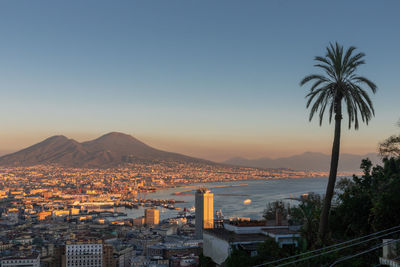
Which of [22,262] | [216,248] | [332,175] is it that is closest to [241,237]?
[216,248]

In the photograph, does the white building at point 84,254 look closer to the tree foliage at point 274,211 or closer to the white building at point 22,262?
the white building at point 22,262

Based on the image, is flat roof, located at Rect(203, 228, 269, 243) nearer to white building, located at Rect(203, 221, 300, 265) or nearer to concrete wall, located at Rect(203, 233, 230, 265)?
white building, located at Rect(203, 221, 300, 265)

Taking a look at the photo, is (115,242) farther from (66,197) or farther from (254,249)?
(66,197)

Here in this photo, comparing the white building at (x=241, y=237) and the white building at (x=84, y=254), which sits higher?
the white building at (x=241, y=237)

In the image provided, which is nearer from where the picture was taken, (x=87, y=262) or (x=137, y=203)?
(x=87, y=262)

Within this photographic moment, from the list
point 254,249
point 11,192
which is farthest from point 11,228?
point 254,249

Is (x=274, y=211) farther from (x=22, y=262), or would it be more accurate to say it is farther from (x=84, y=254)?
(x=84, y=254)

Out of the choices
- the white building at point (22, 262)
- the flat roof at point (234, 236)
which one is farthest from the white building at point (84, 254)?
the flat roof at point (234, 236)

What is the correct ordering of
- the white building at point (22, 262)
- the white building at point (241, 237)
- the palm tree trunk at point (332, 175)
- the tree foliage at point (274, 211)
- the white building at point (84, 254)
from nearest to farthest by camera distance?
1. the palm tree trunk at point (332, 175)
2. the white building at point (241, 237)
3. the tree foliage at point (274, 211)
4. the white building at point (22, 262)
5. the white building at point (84, 254)
